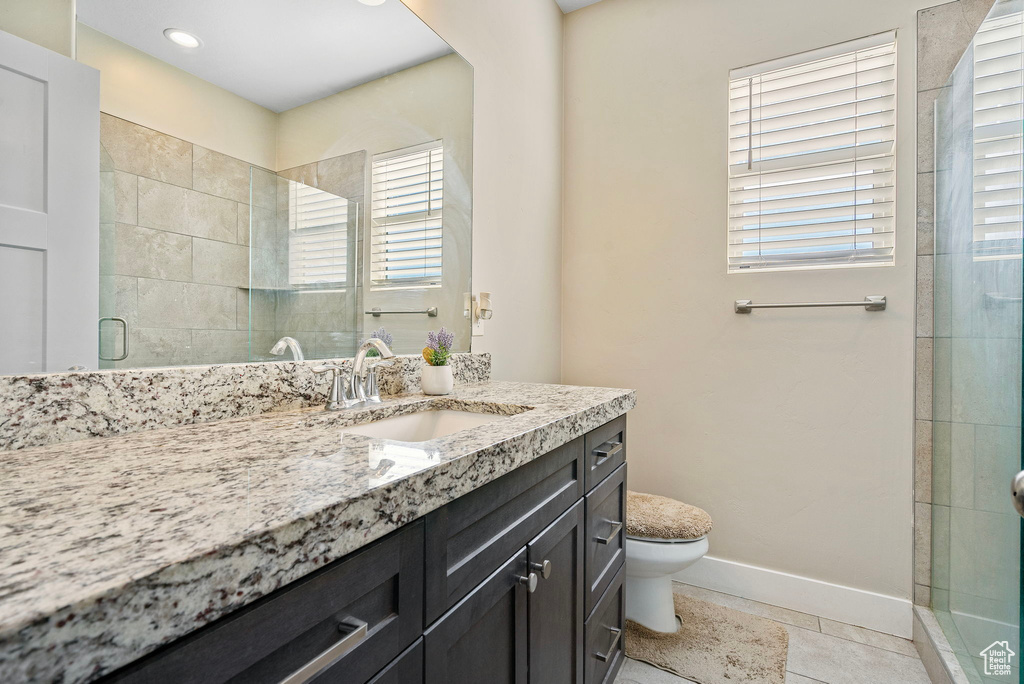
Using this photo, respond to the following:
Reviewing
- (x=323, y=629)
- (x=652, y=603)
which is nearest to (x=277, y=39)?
(x=323, y=629)

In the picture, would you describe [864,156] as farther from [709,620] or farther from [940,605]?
[709,620]

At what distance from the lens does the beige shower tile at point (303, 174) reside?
45.0 inches

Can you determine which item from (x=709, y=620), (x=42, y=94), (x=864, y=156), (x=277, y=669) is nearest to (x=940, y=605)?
(x=709, y=620)

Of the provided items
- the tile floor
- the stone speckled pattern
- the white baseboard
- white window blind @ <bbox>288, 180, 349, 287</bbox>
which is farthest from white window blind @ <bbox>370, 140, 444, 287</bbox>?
the white baseboard

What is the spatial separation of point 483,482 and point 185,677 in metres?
0.43

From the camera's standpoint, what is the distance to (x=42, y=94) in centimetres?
76

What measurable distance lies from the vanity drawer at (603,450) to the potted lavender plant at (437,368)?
17.5 inches

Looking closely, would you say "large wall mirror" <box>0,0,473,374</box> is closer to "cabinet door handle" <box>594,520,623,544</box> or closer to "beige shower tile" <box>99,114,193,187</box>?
"beige shower tile" <box>99,114,193,187</box>

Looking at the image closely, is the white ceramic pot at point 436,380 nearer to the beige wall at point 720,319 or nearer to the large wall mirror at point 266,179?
the large wall mirror at point 266,179

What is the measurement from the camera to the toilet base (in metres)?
1.86

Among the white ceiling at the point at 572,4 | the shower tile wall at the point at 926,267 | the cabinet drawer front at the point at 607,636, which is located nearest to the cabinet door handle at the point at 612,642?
the cabinet drawer front at the point at 607,636

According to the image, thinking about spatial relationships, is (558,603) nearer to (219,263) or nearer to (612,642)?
(612,642)

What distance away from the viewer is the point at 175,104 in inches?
36.5

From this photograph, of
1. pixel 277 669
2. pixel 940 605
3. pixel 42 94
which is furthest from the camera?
pixel 940 605
